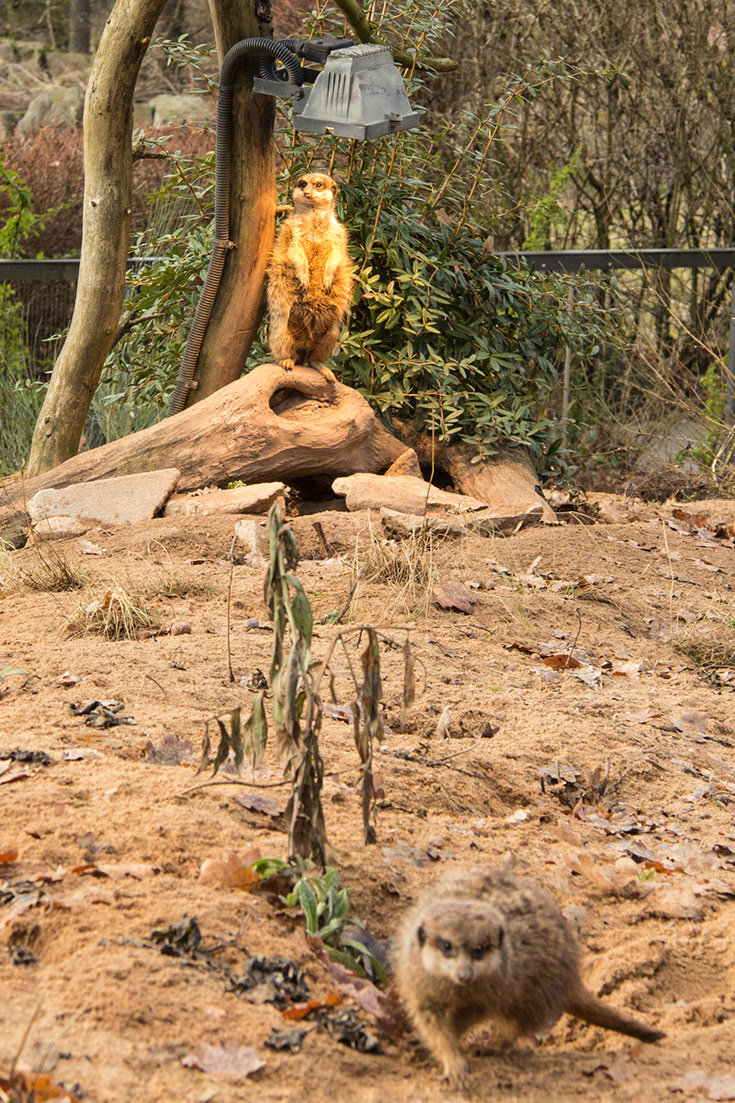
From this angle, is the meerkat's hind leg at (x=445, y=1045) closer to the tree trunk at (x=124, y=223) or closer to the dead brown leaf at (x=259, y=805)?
the dead brown leaf at (x=259, y=805)

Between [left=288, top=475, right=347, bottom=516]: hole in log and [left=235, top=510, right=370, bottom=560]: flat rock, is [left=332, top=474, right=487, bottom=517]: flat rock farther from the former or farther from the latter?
[left=235, top=510, right=370, bottom=560]: flat rock

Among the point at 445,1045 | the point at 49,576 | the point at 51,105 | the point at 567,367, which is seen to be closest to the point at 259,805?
the point at 445,1045

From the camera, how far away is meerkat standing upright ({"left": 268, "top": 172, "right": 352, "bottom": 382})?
216 inches

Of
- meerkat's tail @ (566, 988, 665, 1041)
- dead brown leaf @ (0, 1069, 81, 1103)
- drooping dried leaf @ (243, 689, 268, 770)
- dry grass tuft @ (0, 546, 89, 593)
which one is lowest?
dry grass tuft @ (0, 546, 89, 593)

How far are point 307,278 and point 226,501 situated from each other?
1.29m

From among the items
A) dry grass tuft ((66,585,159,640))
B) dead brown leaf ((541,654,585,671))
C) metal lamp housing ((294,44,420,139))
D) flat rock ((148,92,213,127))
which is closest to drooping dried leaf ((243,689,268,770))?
dry grass tuft ((66,585,159,640))

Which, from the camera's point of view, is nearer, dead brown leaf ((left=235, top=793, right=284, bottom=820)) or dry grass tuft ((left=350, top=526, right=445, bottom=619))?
dead brown leaf ((left=235, top=793, right=284, bottom=820))

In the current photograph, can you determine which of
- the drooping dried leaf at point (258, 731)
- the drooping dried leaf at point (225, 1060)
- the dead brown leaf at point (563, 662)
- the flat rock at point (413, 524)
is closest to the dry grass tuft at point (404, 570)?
the flat rock at point (413, 524)

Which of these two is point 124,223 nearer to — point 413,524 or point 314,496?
point 314,496

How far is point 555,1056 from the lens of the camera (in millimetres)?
1980

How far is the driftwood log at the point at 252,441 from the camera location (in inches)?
217

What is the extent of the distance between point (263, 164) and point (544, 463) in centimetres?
261

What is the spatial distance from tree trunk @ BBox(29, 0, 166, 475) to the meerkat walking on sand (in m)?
4.48

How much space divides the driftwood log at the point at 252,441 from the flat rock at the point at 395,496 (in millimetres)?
203
